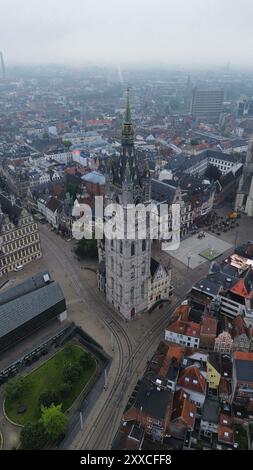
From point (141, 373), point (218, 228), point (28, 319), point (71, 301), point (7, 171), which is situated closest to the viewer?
point (141, 373)

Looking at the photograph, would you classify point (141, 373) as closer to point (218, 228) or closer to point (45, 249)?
point (45, 249)

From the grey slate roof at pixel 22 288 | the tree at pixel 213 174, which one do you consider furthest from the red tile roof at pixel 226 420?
the tree at pixel 213 174

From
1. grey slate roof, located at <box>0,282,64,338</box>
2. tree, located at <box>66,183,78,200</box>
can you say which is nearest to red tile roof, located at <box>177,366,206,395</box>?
grey slate roof, located at <box>0,282,64,338</box>

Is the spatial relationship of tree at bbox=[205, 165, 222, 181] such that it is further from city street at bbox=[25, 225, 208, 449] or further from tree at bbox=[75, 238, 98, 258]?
tree at bbox=[75, 238, 98, 258]

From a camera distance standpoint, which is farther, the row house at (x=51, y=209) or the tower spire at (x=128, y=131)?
the row house at (x=51, y=209)

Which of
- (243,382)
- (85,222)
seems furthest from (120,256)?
(85,222)

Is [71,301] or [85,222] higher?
[85,222]

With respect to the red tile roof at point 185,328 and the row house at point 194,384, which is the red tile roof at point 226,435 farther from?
the red tile roof at point 185,328

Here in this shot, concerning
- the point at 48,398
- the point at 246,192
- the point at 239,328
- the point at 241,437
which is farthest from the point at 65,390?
the point at 246,192
